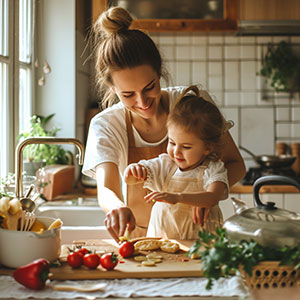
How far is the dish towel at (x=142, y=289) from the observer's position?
1.13m

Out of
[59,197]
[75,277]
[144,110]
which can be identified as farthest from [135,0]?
[75,277]

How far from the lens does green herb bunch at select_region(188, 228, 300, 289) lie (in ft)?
3.46

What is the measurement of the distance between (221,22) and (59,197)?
156 cm

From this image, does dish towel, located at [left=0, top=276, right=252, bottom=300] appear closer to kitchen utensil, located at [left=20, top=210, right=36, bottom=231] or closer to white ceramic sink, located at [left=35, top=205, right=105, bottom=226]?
kitchen utensil, located at [left=20, top=210, right=36, bottom=231]

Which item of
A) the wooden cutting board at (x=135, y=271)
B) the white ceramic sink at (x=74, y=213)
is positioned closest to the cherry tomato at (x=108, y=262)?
the wooden cutting board at (x=135, y=271)

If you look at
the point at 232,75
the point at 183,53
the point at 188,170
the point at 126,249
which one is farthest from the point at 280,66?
the point at 126,249

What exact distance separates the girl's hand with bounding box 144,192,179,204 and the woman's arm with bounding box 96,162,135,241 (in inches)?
2.6

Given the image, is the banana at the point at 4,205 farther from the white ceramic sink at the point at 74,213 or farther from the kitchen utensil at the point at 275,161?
the kitchen utensil at the point at 275,161

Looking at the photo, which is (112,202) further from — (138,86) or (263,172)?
(263,172)

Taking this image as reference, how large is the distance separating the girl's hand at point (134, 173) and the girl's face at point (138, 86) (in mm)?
197

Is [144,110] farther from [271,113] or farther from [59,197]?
[271,113]

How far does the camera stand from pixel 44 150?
9.82 feet

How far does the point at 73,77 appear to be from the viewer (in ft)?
10.2

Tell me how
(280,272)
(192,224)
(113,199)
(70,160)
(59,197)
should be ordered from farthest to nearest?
(70,160), (59,197), (192,224), (113,199), (280,272)
